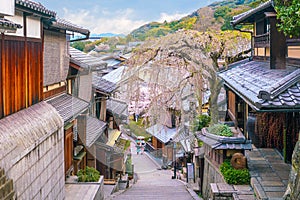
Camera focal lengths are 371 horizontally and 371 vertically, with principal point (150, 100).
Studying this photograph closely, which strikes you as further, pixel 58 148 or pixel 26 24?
pixel 58 148

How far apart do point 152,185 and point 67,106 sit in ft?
27.8

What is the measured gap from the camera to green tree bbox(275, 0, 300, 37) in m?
7.05

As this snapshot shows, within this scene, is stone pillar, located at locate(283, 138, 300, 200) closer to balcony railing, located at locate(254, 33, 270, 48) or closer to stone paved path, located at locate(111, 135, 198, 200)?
balcony railing, located at locate(254, 33, 270, 48)

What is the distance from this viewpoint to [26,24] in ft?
27.6

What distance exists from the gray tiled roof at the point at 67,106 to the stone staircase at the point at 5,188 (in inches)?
181

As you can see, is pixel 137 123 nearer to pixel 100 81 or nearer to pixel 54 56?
pixel 100 81

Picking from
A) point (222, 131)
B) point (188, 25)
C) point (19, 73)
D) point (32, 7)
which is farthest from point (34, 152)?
point (188, 25)

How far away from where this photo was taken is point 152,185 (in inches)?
757

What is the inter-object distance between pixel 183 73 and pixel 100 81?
20.1ft

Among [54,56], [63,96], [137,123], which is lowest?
[137,123]

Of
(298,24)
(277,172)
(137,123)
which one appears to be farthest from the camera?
(137,123)

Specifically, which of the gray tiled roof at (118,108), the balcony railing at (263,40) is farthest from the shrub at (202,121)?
the gray tiled roof at (118,108)

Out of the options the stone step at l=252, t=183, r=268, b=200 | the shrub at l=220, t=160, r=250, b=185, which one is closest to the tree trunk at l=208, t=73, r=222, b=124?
the shrub at l=220, t=160, r=250, b=185

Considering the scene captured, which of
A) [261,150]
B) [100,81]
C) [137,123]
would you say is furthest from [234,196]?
[137,123]
